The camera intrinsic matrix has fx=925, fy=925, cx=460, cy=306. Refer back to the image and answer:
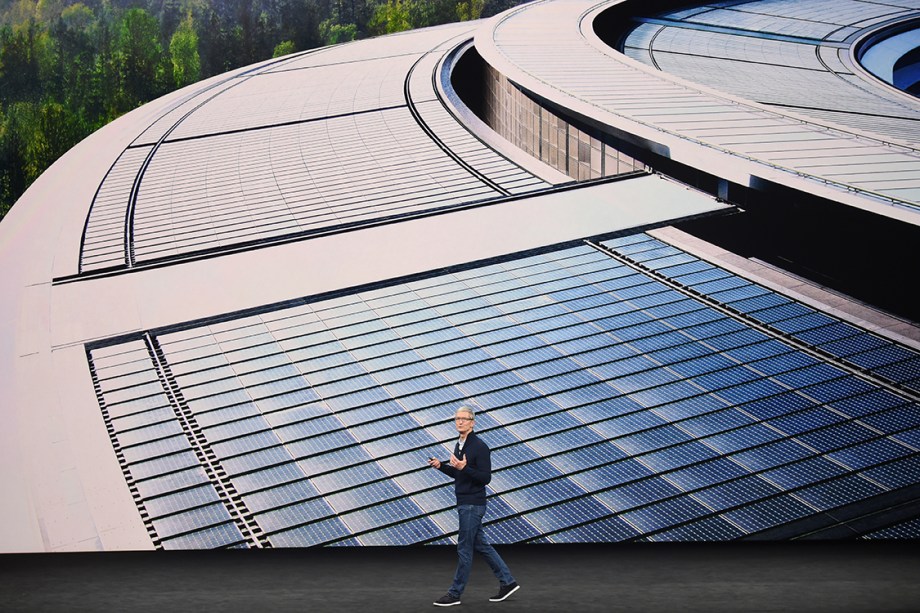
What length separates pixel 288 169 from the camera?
2544cm

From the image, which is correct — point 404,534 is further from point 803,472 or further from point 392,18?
point 392,18

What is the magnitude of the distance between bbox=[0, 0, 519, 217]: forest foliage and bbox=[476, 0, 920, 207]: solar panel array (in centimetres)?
3708

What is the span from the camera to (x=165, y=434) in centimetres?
1312

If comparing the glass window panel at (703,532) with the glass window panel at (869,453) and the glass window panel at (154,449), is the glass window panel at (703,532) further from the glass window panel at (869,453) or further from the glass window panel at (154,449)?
the glass window panel at (154,449)

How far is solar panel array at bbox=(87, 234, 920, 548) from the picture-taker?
36.9ft

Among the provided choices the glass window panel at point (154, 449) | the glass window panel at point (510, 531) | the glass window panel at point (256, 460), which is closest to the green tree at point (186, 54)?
the glass window panel at point (154, 449)

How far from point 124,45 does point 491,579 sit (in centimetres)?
7859

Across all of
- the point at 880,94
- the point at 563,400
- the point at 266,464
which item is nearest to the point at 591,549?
the point at 563,400

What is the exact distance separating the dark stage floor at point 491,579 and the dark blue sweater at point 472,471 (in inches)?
46.3

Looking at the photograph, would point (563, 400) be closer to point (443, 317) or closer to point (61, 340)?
point (443, 317)

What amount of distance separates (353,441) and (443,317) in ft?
12.6

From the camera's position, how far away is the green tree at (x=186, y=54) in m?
81.2

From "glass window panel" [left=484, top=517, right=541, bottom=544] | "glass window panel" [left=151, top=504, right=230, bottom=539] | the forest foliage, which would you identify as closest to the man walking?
"glass window panel" [left=484, top=517, right=541, bottom=544]

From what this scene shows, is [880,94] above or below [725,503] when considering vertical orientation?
above
